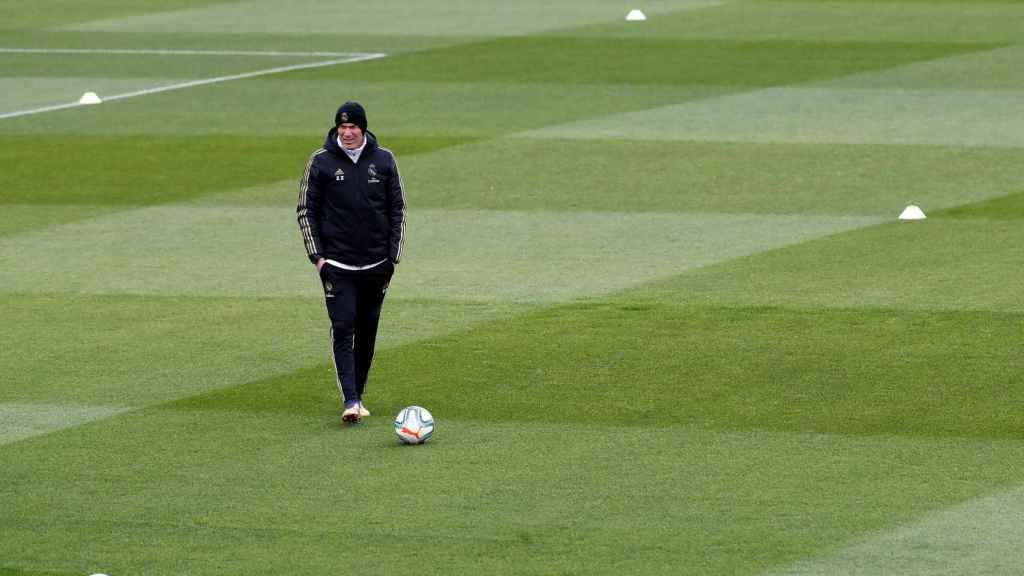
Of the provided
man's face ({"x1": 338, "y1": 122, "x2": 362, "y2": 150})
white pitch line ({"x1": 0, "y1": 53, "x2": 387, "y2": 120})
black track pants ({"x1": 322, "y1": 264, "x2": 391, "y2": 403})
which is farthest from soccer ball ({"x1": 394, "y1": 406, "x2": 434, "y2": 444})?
white pitch line ({"x1": 0, "y1": 53, "x2": 387, "y2": 120})

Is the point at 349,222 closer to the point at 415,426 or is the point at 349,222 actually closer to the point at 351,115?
the point at 351,115

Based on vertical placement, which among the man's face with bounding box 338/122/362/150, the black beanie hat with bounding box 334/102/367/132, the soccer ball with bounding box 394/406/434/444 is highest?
the black beanie hat with bounding box 334/102/367/132

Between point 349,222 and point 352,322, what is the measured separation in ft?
2.04

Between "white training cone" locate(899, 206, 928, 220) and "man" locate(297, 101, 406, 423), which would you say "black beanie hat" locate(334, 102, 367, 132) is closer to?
"man" locate(297, 101, 406, 423)

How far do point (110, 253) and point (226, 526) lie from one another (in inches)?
349

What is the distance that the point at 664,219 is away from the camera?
20.5 m

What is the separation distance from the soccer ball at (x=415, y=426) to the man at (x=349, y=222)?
27.0 inches

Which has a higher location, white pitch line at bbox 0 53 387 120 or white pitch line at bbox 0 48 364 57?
white pitch line at bbox 0 48 364 57

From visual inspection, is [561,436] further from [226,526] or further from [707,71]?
[707,71]

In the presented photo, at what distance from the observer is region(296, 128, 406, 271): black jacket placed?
43.4 ft

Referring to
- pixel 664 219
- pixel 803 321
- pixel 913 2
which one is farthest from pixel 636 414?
pixel 913 2

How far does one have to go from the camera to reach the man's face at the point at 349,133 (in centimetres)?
1310

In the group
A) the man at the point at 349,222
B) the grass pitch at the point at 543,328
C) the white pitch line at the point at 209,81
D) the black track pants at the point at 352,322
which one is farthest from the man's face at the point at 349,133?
the white pitch line at the point at 209,81

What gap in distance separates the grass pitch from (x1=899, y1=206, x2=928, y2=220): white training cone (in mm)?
201
